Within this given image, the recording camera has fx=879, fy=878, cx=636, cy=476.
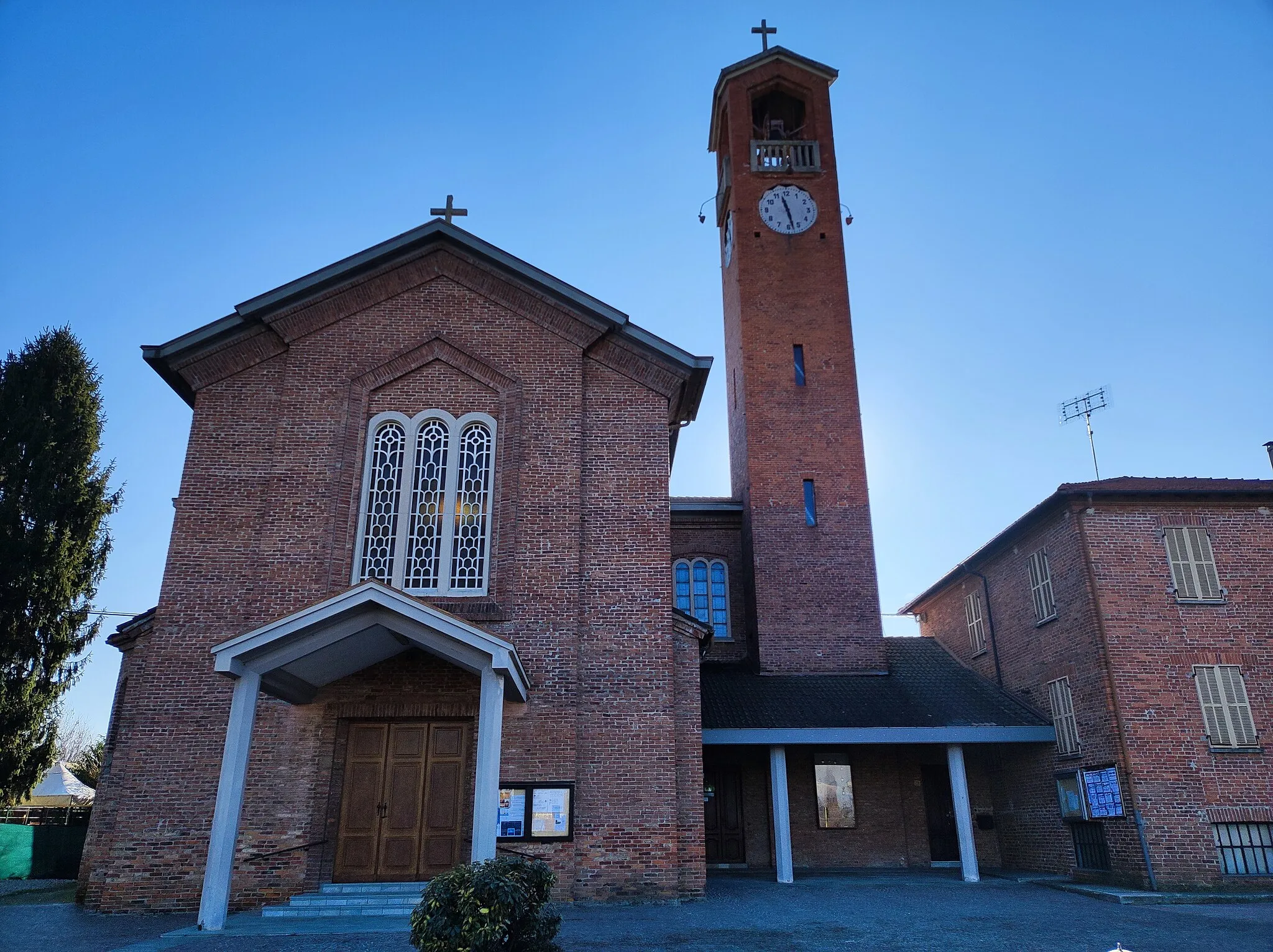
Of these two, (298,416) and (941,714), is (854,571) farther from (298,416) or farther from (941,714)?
(298,416)

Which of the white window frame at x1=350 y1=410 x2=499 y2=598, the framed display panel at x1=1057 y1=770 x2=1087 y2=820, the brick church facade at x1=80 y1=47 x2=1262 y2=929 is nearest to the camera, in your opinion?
the brick church facade at x1=80 y1=47 x2=1262 y2=929

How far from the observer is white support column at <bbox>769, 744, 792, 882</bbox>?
14.6m

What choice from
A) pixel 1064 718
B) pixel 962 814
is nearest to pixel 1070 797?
pixel 1064 718

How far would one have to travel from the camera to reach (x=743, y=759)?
17.2 metres

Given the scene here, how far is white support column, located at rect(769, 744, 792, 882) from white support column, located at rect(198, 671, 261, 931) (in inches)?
340

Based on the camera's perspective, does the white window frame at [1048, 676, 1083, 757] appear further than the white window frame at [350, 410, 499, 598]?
Yes

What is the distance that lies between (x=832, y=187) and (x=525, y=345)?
11168 millimetres

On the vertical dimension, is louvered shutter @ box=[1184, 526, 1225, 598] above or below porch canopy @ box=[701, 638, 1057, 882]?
above

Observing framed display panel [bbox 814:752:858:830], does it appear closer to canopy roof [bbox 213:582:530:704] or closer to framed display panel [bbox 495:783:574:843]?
framed display panel [bbox 495:783:574:843]

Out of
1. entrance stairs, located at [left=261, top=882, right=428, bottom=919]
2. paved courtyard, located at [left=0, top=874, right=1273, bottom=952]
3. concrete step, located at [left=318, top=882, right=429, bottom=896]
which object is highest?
concrete step, located at [left=318, top=882, right=429, bottom=896]

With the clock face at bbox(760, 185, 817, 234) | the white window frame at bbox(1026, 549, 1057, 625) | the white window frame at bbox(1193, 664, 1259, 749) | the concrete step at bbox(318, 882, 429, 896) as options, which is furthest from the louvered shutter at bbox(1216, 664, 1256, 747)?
the concrete step at bbox(318, 882, 429, 896)

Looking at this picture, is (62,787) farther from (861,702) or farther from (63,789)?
(861,702)

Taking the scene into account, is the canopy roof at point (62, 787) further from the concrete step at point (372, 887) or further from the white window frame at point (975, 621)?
the white window frame at point (975, 621)

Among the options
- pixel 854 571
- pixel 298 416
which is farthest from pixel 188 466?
pixel 854 571
